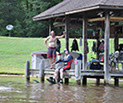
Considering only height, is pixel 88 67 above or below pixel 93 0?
below

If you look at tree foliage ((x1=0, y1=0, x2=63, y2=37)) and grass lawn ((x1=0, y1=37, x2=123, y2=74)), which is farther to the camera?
tree foliage ((x1=0, y1=0, x2=63, y2=37))

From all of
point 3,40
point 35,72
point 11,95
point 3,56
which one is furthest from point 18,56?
point 11,95

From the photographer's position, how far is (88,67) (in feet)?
58.0

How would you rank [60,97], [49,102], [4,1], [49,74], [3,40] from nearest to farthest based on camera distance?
[49,102], [60,97], [49,74], [3,40], [4,1]

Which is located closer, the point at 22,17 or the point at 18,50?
the point at 18,50

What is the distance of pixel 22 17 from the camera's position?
6075 centimetres

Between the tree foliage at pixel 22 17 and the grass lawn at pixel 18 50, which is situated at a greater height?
the tree foliage at pixel 22 17

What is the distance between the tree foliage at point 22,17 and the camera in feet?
184

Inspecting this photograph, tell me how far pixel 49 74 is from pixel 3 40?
1004 inches

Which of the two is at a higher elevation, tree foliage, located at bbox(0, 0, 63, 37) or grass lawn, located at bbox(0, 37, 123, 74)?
tree foliage, located at bbox(0, 0, 63, 37)

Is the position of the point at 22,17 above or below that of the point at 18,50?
above

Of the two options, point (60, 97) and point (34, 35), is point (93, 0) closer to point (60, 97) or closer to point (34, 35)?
point (60, 97)

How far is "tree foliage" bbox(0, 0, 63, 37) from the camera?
56.1m

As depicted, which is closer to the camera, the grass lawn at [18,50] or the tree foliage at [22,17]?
the grass lawn at [18,50]
